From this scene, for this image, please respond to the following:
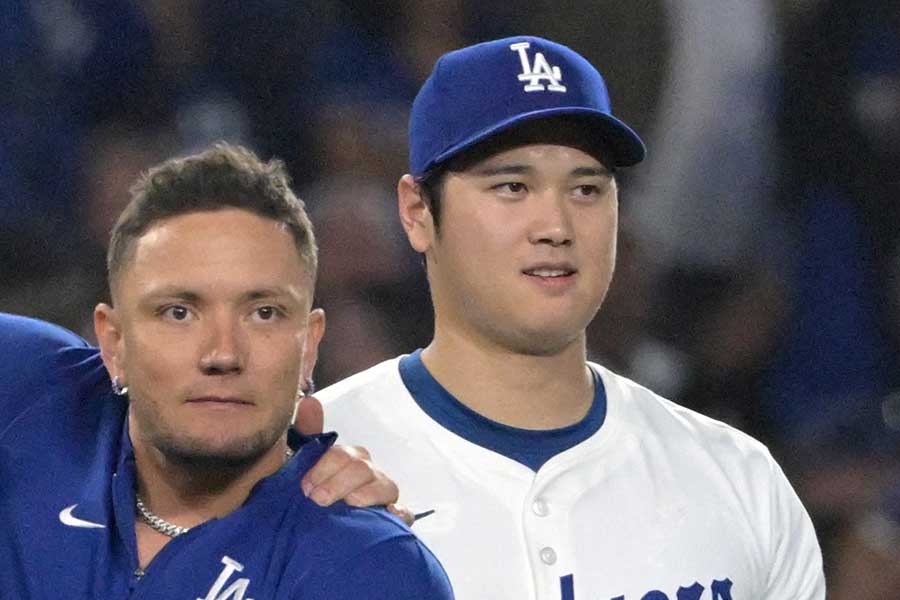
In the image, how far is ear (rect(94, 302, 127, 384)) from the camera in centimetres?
162

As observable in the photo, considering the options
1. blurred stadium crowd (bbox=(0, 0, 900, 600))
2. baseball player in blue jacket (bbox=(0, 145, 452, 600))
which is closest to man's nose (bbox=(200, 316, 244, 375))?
baseball player in blue jacket (bbox=(0, 145, 452, 600))

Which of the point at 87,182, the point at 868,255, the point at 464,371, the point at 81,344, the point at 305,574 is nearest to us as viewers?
the point at 305,574

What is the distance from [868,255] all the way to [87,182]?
1.77 m

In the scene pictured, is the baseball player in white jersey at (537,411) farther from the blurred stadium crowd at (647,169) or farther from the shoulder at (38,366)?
the blurred stadium crowd at (647,169)

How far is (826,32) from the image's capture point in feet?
12.5

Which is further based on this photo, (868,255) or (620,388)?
(868,255)

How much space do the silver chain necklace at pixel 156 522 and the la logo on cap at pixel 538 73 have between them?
2.48 feet

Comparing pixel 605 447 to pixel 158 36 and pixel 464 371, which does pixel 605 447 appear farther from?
pixel 158 36

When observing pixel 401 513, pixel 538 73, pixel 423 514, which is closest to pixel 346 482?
pixel 401 513

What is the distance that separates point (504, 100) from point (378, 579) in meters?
0.77

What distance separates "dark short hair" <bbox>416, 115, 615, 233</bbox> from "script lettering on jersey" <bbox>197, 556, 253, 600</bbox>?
0.65 metres

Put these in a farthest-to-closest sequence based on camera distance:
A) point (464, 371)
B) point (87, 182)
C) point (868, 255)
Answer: point (868, 255) → point (87, 182) → point (464, 371)

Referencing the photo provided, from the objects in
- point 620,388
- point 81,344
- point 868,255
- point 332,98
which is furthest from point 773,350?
point 81,344

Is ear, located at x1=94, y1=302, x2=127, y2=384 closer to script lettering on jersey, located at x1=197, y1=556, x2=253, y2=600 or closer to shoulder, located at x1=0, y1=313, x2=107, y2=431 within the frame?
shoulder, located at x1=0, y1=313, x2=107, y2=431
